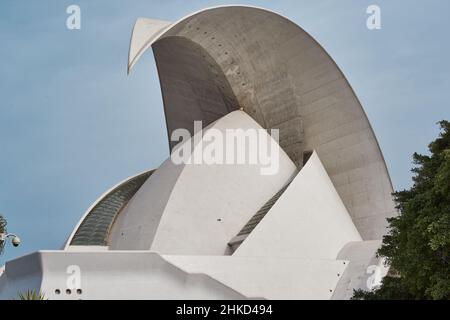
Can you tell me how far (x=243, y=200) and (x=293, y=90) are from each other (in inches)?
183

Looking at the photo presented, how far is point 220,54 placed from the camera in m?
23.5

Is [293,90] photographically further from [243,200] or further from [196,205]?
[196,205]

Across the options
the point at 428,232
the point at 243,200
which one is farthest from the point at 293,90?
the point at 428,232

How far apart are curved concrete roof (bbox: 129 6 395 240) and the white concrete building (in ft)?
0.12

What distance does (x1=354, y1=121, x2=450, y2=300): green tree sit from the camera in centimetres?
1144

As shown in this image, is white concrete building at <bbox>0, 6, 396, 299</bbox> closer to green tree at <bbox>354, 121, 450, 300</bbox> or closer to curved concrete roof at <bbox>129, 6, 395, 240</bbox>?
curved concrete roof at <bbox>129, 6, 395, 240</bbox>

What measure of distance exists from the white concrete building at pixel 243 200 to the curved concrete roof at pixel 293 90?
0.12ft

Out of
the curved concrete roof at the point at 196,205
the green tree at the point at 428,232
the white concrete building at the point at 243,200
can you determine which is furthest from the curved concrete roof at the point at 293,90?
the green tree at the point at 428,232

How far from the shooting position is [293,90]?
2297cm

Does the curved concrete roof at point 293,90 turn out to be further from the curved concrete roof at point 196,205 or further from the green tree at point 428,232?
the green tree at point 428,232

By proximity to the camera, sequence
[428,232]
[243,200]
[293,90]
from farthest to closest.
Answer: [293,90], [243,200], [428,232]

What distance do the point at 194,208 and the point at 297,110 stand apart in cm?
562

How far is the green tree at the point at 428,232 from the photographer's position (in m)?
11.4
